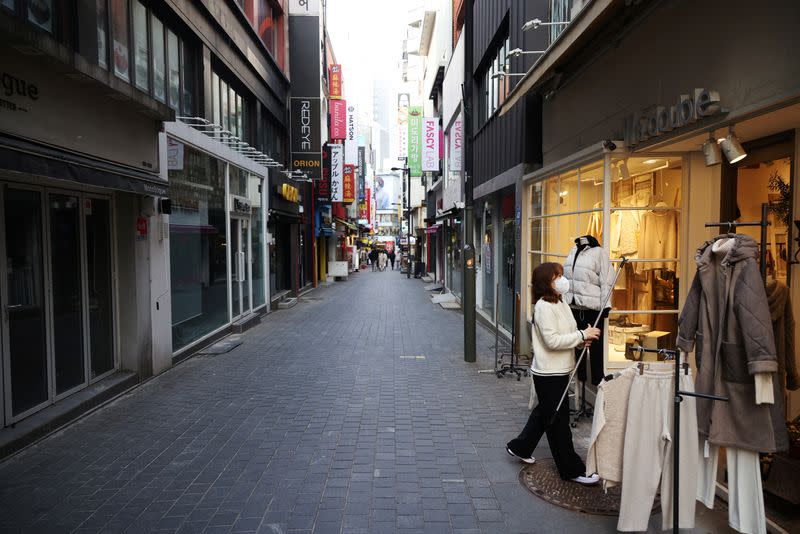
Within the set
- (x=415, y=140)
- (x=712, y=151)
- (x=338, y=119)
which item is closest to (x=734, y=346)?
(x=712, y=151)

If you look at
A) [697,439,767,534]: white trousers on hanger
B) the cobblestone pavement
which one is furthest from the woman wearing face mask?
[697,439,767,534]: white trousers on hanger

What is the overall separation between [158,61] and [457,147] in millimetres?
10292

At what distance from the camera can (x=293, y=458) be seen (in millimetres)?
5309

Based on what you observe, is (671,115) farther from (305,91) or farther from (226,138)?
(305,91)

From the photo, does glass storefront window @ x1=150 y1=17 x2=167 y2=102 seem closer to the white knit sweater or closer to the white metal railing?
the white metal railing

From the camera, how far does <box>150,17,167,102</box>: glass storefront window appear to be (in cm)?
933

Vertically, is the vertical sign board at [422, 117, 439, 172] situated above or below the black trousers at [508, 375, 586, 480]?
above

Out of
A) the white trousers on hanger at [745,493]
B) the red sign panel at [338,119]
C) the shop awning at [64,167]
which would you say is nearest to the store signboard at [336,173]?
the red sign panel at [338,119]

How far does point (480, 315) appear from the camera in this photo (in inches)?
587

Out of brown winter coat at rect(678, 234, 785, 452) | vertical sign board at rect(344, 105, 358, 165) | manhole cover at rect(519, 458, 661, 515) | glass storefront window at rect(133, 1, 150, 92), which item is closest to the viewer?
brown winter coat at rect(678, 234, 785, 452)

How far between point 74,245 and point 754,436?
7423 millimetres

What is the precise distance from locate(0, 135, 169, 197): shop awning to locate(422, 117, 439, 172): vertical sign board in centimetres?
1686

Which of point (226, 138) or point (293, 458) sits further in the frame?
point (226, 138)

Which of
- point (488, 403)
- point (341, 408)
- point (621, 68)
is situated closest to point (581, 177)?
point (621, 68)
